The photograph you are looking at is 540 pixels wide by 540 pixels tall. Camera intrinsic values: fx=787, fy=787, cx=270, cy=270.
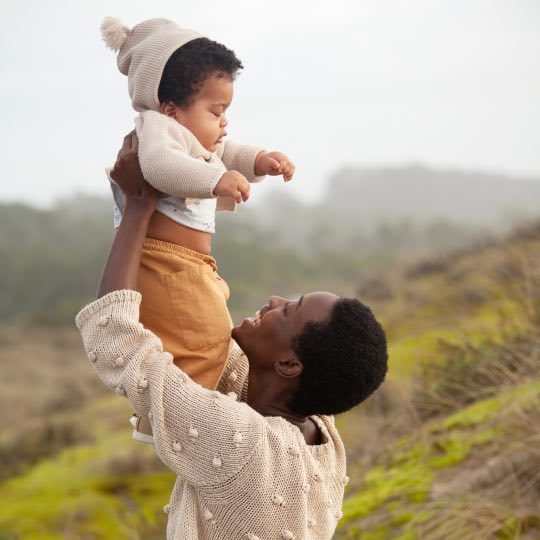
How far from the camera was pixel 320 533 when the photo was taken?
6.49 feet

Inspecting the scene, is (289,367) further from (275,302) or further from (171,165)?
(171,165)

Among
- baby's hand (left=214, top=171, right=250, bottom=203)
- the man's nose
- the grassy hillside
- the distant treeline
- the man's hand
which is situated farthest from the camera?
the distant treeline

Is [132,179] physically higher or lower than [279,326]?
higher

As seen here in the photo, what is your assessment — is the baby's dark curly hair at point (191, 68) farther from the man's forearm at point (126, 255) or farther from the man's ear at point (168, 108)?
the man's forearm at point (126, 255)

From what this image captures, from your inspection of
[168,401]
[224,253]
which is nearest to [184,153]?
[168,401]

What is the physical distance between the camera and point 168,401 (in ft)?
5.71

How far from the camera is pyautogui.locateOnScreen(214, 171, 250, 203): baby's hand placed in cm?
171

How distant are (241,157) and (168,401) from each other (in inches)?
28.2

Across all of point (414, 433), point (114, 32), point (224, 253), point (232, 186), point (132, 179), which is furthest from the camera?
point (224, 253)

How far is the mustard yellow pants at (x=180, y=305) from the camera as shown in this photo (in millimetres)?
1867

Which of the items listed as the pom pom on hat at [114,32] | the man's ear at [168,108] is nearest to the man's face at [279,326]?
the man's ear at [168,108]

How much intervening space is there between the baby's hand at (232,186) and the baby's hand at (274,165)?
1.06 feet

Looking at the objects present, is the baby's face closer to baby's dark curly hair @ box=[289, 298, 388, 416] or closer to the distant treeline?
baby's dark curly hair @ box=[289, 298, 388, 416]

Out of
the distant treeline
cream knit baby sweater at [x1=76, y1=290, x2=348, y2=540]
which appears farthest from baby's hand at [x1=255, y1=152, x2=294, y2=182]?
the distant treeline
